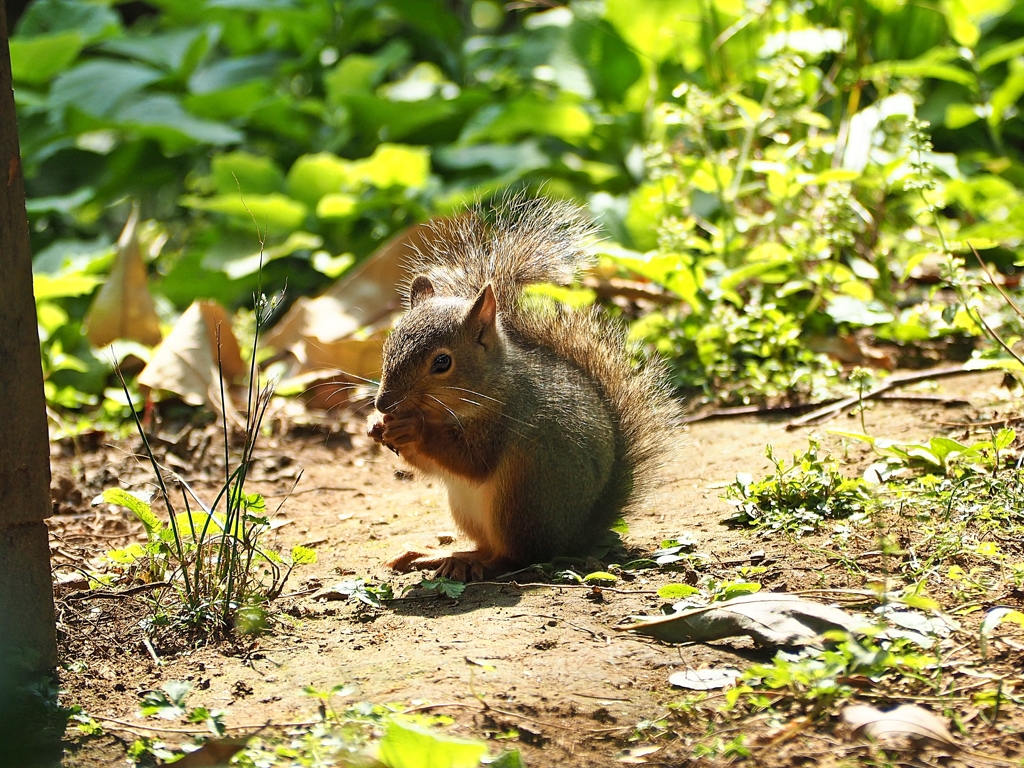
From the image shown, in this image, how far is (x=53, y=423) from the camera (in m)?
4.84

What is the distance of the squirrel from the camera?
3121mm

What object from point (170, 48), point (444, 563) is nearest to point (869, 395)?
A: point (444, 563)

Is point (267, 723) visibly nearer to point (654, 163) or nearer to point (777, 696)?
point (777, 696)

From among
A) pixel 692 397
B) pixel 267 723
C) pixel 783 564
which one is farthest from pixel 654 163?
pixel 267 723

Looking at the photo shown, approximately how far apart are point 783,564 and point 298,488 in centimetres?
215

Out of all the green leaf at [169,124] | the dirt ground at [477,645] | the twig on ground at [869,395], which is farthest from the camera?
the green leaf at [169,124]

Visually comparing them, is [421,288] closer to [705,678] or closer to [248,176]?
[705,678]

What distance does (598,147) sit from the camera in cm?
662

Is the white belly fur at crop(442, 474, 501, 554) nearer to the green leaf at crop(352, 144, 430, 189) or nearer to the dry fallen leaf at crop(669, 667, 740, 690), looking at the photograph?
the dry fallen leaf at crop(669, 667, 740, 690)

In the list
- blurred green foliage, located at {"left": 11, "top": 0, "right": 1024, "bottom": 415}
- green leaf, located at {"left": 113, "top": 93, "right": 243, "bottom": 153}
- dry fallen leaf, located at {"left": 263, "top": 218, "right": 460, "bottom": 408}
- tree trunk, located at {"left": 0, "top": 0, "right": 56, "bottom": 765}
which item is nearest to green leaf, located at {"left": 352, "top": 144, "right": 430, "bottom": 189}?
blurred green foliage, located at {"left": 11, "top": 0, "right": 1024, "bottom": 415}

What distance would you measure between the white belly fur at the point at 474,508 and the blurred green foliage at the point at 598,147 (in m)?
1.08

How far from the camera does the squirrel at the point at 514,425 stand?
3.12 metres

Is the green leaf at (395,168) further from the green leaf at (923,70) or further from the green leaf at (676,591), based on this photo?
the green leaf at (676,591)

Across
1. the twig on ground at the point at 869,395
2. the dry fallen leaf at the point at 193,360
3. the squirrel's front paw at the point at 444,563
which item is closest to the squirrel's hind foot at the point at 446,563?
the squirrel's front paw at the point at 444,563
